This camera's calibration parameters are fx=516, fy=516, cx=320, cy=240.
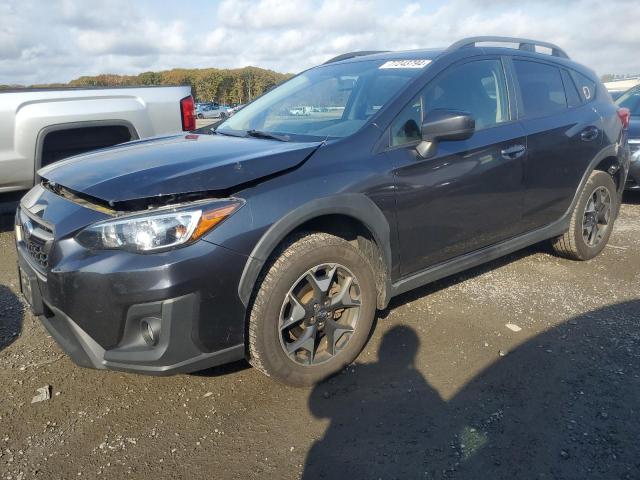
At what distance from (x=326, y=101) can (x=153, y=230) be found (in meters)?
1.75

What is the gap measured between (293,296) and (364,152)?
0.86 m

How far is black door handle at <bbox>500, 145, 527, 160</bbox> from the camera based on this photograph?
340cm

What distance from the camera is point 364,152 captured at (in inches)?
108

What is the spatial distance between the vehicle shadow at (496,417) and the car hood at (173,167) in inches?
47.2

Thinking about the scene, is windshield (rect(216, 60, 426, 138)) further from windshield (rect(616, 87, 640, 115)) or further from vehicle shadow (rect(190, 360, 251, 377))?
windshield (rect(616, 87, 640, 115))

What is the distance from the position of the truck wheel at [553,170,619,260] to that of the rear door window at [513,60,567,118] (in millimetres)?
755

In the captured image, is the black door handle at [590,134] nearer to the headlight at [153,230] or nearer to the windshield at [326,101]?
the windshield at [326,101]

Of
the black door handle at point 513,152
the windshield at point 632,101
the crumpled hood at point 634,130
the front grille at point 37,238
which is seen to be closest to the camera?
the front grille at point 37,238

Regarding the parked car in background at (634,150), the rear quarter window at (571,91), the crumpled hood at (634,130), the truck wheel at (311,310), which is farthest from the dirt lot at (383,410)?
the crumpled hood at (634,130)

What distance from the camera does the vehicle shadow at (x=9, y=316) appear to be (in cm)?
327

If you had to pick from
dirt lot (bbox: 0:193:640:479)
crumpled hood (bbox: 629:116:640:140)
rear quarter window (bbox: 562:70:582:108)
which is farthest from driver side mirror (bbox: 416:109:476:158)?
crumpled hood (bbox: 629:116:640:140)

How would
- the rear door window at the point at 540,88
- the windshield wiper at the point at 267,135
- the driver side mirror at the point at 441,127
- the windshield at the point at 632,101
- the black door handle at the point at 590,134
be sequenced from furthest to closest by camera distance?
the windshield at the point at 632,101 → the black door handle at the point at 590,134 → the rear door window at the point at 540,88 → the windshield wiper at the point at 267,135 → the driver side mirror at the point at 441,127

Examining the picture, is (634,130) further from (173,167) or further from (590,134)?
(173,167)

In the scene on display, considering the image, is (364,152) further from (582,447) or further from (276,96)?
(582,447)
